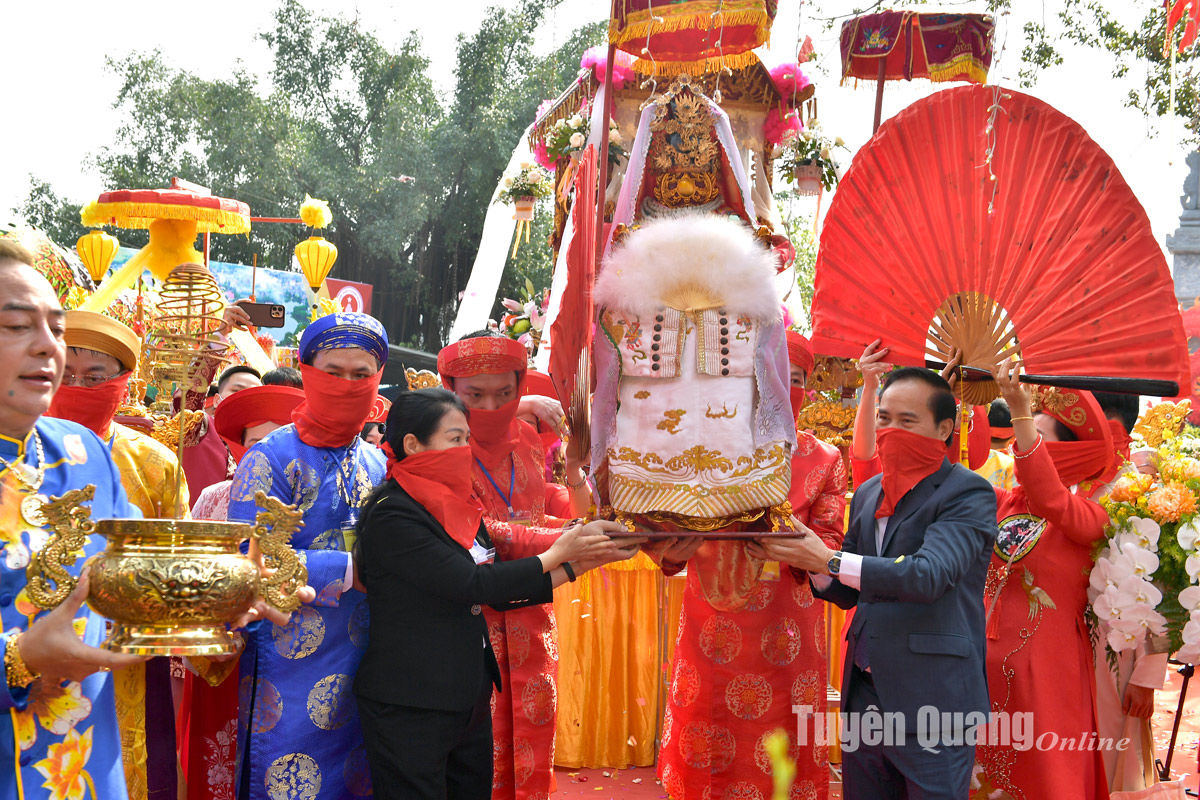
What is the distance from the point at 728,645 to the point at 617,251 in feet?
5.86

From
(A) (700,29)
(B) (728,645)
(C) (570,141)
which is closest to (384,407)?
(C) (570,141)

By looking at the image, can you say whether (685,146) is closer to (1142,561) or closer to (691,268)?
(691,268)

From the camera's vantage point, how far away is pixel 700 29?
350 cm

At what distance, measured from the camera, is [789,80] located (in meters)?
6.71

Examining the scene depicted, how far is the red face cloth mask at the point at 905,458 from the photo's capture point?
3.16 m

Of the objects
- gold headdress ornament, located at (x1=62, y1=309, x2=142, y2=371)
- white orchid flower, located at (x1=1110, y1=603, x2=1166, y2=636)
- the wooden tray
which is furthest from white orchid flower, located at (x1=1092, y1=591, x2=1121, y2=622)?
gold headdress ornament, located at (x1=62, y1=309, x2=142, y2=371)

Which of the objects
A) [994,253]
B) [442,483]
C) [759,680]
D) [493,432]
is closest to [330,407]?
[442,483]

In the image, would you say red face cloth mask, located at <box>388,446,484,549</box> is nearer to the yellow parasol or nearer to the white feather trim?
the white feather trim

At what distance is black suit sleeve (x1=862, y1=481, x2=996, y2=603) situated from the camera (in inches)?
115

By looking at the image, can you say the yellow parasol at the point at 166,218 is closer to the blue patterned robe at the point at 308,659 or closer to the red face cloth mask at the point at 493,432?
the red face cloth mask at the point at 493,432

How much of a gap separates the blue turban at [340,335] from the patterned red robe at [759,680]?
169 cm

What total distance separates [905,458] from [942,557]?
0.38m

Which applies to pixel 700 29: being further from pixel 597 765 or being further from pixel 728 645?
pixel 597 765

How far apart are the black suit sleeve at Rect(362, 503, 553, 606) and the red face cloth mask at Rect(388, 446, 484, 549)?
0.05m
